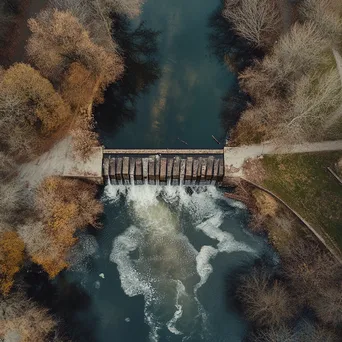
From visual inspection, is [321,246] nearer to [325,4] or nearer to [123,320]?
[123,320]

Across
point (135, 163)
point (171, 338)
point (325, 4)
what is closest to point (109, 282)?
point (171, 338)

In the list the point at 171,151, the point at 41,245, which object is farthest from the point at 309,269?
the point at 41,245

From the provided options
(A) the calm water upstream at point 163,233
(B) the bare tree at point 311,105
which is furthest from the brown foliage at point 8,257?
(B) the bare tree at point 311,105

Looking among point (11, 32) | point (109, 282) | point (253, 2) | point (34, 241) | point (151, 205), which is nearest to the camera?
point (34, 241)

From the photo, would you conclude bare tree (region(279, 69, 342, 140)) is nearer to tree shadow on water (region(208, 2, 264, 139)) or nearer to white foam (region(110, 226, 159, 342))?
tree shadow on water (region(208, 2, 264, 139))

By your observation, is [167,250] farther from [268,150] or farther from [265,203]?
[268,150]

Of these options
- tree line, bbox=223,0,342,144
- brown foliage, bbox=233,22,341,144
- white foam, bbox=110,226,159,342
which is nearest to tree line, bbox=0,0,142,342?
white foam, bbox=110,226,159,342
